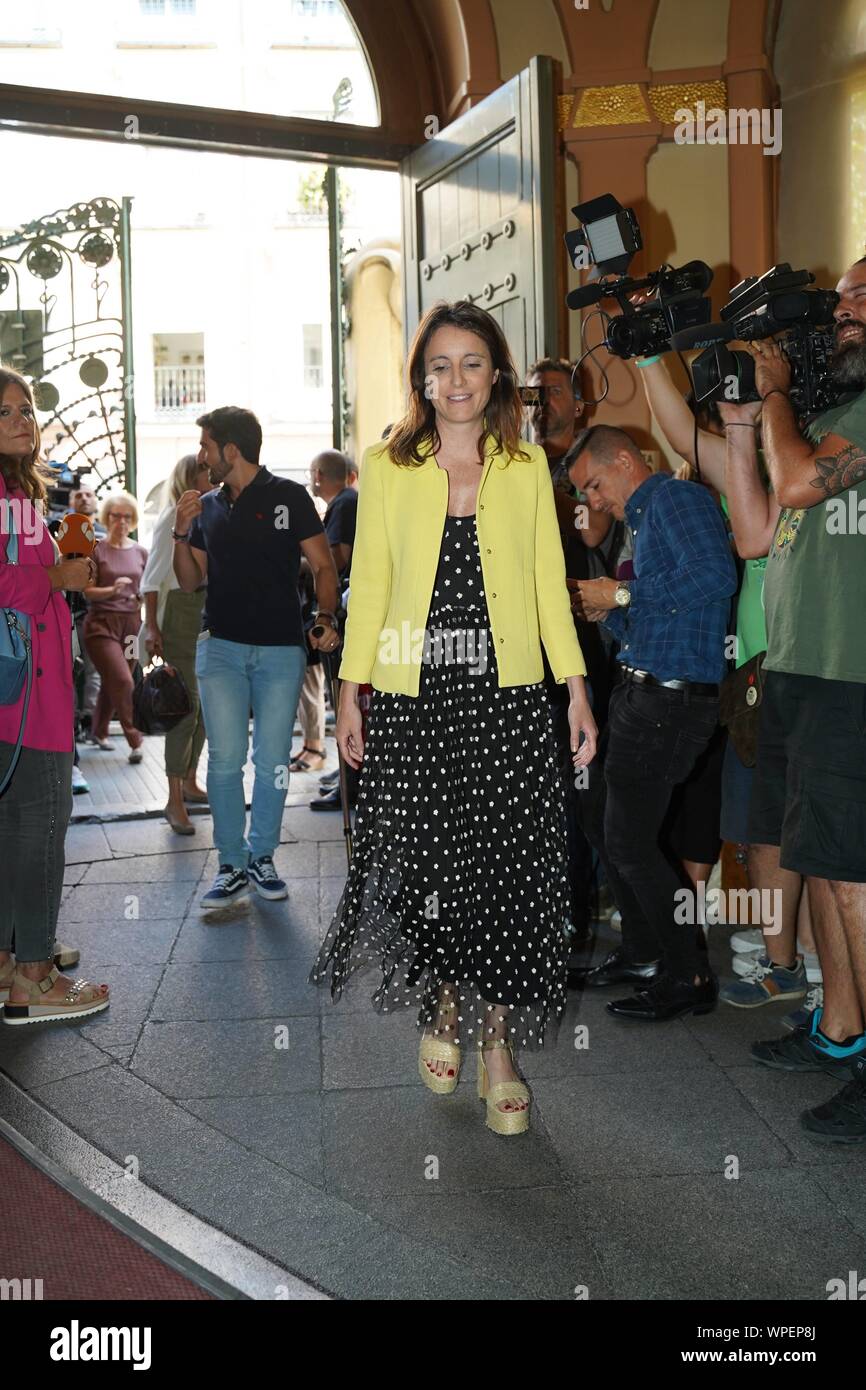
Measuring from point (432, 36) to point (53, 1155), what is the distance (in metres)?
5.65

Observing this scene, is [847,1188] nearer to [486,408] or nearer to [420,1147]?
[420,1147]

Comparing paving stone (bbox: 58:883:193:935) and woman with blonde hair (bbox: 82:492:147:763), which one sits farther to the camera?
woman with blonde hair (bbox: 82:492:147:763)

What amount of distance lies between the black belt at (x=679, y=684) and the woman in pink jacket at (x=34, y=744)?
1609 mm

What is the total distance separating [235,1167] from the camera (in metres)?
2.81

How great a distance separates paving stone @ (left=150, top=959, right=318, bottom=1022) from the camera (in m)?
3.86

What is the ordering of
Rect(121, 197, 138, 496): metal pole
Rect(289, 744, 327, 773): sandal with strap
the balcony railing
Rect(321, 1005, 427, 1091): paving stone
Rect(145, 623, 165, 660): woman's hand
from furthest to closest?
1. the balcony railing
2. Rect(121, 197, 138, 496): metal pole
3. Rect(289, 744, 327, 773): sandal with strap
4. Rect(145, 623, 165, 660): woman's hand
5. Rect(321, 1005, 427, 1091): paving stone

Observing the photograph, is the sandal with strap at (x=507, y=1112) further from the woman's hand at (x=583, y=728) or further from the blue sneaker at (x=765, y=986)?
the blue sneaker at (x=765, y=986)

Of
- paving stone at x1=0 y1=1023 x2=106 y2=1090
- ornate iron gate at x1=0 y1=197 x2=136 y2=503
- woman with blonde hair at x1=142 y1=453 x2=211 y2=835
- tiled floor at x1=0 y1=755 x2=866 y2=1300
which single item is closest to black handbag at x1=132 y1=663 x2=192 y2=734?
woman with blonde hair at x1=142 y1=453 x2=211 y2=835

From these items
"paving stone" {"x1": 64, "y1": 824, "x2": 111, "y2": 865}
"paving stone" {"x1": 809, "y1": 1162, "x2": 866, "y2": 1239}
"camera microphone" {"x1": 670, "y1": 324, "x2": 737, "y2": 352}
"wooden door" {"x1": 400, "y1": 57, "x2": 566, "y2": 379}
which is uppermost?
"wooden door" {"x1": 400, "y1": 57, "x2": 566, "y2": 379}

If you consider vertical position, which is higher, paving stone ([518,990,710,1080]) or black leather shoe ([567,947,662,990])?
black leather shoe ([567,947,662,990])

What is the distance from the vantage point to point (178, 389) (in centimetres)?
2497

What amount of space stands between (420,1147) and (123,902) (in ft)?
8.46

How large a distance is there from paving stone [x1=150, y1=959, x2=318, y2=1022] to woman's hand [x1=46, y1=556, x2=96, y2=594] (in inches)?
50.7

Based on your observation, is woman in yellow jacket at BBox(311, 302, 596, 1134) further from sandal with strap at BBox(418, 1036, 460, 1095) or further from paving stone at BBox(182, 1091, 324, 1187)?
paving stone at BBox(182, 1091, 324, 1187)
